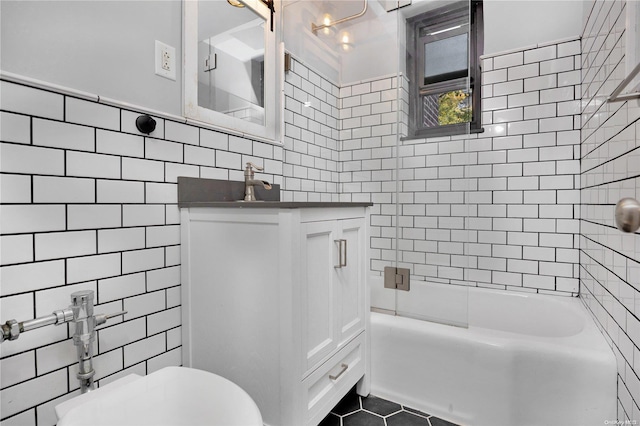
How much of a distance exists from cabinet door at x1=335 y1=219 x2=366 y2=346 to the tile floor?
1.21 ft

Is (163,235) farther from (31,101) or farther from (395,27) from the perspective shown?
(395,27)

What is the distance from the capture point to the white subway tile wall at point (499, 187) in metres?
1.99

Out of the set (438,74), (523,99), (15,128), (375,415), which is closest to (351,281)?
(375,415)

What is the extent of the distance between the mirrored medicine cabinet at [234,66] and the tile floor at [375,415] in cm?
142

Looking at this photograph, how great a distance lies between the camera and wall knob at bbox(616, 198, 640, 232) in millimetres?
624

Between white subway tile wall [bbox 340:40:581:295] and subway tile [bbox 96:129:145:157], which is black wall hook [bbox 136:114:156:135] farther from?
white subway tile wall [bbox 340:40:581:295]

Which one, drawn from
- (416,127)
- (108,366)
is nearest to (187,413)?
(108,366)

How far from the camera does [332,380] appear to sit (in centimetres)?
135

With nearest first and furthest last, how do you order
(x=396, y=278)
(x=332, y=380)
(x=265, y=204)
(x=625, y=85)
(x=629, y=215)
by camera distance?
(x=629, y=215) → (x=625, y=85) → (x=265, y=204) → (x=332, y=380) → (x=396, y=278)

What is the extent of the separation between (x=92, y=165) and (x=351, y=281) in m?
1.08

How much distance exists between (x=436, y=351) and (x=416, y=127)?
4.22ft

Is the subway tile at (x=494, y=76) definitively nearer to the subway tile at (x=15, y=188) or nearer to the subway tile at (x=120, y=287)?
the subway tile at (x=120, y=287)

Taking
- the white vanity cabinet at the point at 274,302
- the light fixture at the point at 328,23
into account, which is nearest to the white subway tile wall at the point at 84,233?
the white vanity cabinet at the point at 274,302

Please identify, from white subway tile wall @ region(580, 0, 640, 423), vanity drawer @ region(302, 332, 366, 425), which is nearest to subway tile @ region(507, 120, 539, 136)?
white subway tile wall @ region(580, 0, 640, 423)
